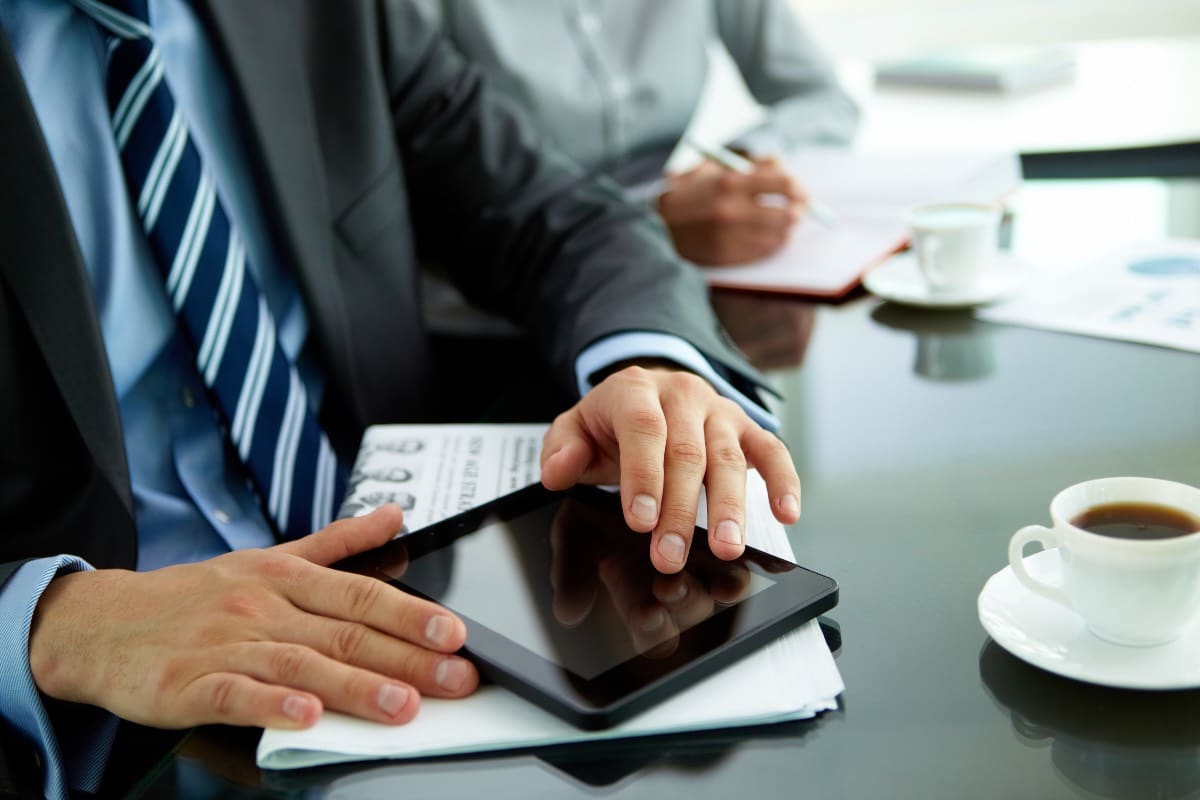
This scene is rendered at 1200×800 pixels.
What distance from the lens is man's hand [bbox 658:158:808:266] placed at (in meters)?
1.29

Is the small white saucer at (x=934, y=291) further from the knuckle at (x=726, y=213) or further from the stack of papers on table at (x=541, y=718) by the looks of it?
the stack of papers on table at (x=541, y=718)

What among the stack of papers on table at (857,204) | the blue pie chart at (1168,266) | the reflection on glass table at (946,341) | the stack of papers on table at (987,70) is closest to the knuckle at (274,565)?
the reflection on glass table at (946,341)

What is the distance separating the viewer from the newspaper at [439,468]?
2.60 feet

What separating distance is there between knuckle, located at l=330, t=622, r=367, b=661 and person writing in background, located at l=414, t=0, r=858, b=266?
805 mm

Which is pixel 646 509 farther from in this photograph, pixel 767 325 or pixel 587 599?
pixel 767 325

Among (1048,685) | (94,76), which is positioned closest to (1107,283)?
(1048,685)

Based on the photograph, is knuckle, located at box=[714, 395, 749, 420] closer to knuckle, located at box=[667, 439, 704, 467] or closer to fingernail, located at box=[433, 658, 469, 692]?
knuckle, located at box=[667, 439, 704, 467]

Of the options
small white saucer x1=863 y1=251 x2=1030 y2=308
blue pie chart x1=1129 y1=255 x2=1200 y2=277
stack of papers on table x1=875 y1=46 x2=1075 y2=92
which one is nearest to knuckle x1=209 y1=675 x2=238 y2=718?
small white saucer x1=863 y1=251 x2=1030 y2=308

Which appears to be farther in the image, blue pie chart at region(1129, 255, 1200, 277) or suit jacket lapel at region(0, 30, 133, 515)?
blue pie chart at region(1129, 255, 1200, 277)

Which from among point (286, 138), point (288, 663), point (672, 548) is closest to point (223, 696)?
point (288, 663)

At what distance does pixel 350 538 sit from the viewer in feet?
2.25

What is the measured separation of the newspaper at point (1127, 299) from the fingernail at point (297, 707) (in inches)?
30.1

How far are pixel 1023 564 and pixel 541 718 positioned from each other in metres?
0.27

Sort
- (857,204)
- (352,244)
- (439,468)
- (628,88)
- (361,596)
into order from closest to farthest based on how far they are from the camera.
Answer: (361,596), (439,468), (352,244), (857,204), (628,88)
